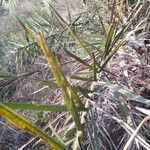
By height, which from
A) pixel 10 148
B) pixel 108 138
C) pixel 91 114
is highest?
pixel 91 114

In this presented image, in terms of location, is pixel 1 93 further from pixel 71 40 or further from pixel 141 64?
pixel 141 64

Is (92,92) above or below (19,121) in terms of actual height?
below

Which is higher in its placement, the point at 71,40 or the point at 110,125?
the point at 71,40

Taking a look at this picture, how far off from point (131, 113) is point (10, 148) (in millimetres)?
1008

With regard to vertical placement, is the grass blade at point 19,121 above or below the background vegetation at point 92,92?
above

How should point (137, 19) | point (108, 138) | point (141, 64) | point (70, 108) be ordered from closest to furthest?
point (70, 108) → point (108, 138) → point (141, 64) → point (137, 19)

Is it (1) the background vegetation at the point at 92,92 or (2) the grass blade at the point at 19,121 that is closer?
(2) the grass blade at the point at 19,121

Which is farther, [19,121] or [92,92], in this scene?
[92,92]

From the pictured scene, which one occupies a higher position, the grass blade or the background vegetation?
the grass blade

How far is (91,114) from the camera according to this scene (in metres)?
1.03

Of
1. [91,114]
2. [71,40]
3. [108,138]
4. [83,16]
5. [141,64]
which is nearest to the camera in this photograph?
[91,114]

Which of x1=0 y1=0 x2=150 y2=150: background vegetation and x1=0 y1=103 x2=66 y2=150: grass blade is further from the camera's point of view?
x1=0 y1=0 x2=150 y2=150: background vegetation

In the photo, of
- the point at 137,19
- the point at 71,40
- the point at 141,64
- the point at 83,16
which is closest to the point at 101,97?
the point at 141,64

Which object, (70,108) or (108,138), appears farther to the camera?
(108,138)
